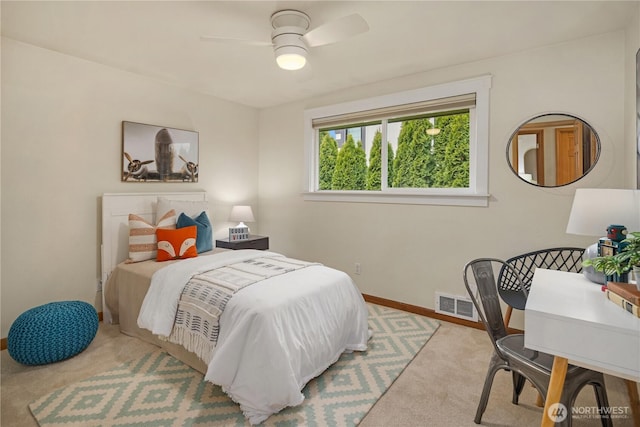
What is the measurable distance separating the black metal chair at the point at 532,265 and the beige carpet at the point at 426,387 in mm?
509

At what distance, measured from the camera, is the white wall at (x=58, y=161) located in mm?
2641

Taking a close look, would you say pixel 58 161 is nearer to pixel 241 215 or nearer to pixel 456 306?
pixel 241 215

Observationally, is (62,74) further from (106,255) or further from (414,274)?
(414,274)

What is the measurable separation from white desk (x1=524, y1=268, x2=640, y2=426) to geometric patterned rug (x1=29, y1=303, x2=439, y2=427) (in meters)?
1.07

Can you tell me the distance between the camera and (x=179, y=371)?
229cm

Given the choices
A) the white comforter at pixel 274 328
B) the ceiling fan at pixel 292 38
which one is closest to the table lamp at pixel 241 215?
the white comforter at pixel 274 328

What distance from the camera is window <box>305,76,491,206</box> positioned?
306 centimetres

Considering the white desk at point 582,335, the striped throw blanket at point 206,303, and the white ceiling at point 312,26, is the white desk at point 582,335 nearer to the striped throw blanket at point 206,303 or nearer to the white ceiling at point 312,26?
the striped throw blanket at point 206,303

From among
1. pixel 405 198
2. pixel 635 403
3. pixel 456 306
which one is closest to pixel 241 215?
pixel 405 198

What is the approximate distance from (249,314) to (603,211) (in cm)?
202

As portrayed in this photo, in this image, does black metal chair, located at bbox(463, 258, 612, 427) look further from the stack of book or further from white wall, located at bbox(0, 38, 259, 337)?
white wall, located at bbox(0, 38, 259, 337)

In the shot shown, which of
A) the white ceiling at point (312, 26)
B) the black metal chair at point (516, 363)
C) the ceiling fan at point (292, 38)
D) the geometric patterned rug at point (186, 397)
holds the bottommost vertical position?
the geometric patterned rug at point (186, 397)

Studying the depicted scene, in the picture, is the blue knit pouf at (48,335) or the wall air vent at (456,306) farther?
the wall air vent at (456,306)

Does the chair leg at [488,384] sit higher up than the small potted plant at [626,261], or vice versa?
the small potted plant at [626,261]
